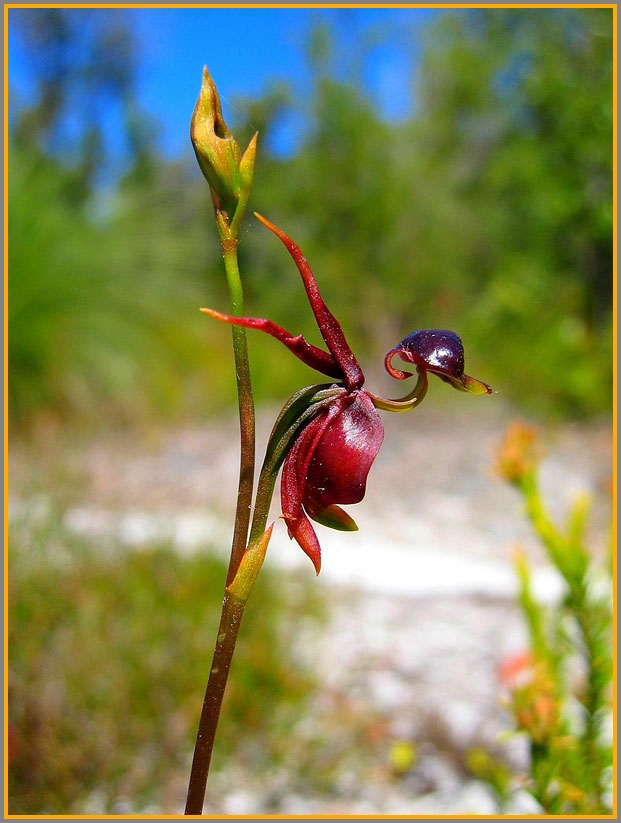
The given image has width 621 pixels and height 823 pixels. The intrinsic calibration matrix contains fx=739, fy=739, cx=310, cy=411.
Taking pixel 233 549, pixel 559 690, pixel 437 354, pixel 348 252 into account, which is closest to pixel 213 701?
pixel 233 549

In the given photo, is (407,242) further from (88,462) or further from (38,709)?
(38,709)

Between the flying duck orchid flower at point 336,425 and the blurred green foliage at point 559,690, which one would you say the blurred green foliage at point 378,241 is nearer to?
the blurred green foliage at point 559,690

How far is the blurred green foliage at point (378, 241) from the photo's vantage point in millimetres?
5434

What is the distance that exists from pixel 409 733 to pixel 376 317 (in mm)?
5107

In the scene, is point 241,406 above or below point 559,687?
above

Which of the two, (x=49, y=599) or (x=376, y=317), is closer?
(x=49, y=599)

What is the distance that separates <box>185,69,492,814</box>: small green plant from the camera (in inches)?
13.7

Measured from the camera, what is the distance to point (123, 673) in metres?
2.00

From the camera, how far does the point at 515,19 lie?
24.1 ft

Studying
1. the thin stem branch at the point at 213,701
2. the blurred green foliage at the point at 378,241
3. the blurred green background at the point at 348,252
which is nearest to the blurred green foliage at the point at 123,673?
the blurred green background at the point at 348,252

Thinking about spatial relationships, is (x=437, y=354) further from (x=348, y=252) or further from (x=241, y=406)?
(x=348, y=252)

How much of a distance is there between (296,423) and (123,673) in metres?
1.84

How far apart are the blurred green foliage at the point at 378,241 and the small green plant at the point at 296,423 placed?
463cm

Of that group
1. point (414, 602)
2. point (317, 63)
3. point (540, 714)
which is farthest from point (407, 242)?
point (540, 714)
